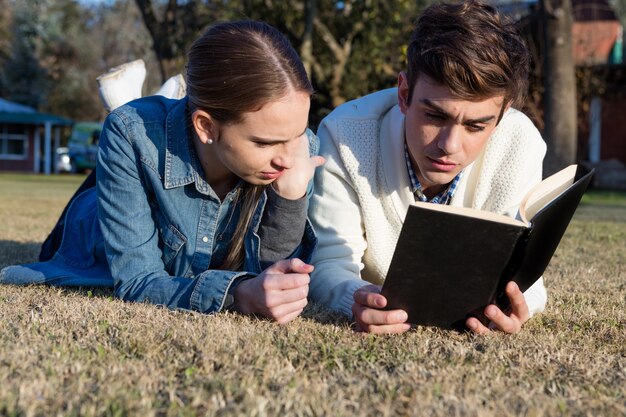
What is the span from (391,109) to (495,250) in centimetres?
122

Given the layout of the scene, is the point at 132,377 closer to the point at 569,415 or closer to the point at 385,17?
the point at 569,415

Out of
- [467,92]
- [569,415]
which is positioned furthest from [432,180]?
[569,415]

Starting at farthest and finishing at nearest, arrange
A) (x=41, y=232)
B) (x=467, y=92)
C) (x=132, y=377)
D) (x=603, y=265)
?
(x=41, y=232)
(x=603, y=265)
(x=467, y=92)
(x=132, y=377)

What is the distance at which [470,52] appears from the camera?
2.86 metres

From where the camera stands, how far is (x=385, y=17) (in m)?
15.9

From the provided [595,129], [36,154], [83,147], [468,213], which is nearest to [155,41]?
[595,129]

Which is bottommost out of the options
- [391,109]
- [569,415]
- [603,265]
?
[603,265]

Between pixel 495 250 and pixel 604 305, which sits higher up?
pixel 495 250

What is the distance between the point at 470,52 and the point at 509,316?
98 cm

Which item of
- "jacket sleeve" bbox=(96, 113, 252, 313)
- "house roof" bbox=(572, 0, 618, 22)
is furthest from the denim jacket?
"house roof" bbox=(572, 0, 618, 22)

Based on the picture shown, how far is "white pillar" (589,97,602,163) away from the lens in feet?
77.2

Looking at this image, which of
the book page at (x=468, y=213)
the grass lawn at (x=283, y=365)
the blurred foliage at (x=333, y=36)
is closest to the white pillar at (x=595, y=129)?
the blurred foliage at (x=333, y=36)

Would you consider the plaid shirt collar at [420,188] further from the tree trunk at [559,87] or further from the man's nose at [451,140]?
the tree trunk at [559,87]

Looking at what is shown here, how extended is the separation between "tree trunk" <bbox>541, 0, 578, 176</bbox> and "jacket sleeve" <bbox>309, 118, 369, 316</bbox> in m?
9.94
